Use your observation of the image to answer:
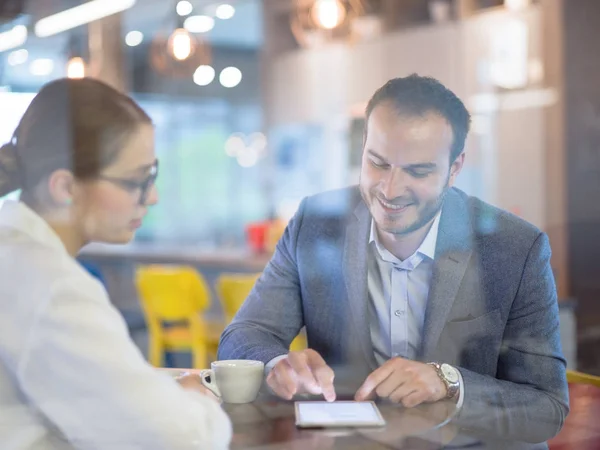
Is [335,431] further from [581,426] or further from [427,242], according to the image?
[581,426]

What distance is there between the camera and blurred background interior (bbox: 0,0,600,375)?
6.00 ft

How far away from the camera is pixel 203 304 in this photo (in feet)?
13.1

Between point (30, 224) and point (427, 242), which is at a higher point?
point (30, 224)

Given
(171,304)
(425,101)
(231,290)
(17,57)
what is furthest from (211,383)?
(171,304)

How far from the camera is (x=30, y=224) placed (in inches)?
45.9

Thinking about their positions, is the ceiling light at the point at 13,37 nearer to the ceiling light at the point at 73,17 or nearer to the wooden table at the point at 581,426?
the ceiling light at the point at 73,17

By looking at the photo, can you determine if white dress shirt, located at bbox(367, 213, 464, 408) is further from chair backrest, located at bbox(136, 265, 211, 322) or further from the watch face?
chair backrest, located at bbox(136, 265, 211, 322)

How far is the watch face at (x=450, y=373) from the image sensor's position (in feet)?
5.00

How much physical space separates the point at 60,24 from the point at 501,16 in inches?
104

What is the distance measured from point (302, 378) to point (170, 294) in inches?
97.2

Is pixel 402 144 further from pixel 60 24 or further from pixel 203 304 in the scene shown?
pixel 203 304

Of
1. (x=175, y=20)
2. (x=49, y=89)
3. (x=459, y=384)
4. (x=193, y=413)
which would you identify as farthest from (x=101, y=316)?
(x=175, y=20)

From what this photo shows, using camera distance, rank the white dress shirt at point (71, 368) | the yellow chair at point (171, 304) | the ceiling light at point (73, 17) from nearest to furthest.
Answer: the white dress shirt at point (71, 368) < the ceiling light at point (73, 17) < the yellow chair at point (171, 304)

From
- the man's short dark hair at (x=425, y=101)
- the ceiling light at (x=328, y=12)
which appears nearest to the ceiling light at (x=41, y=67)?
the man's short dark hair at (x=425, y=101)
